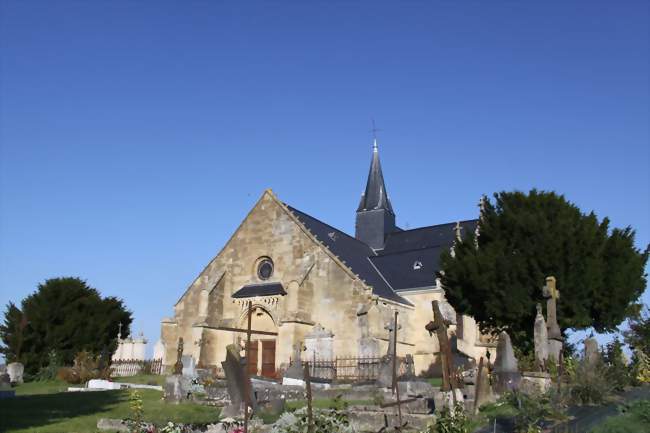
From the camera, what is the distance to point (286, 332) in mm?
27781

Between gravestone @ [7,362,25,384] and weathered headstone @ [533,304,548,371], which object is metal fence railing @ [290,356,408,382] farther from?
gravestone @ [7,362,25,384]

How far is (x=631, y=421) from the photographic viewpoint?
8.42m

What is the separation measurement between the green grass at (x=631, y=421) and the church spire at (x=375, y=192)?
29717 millimetres

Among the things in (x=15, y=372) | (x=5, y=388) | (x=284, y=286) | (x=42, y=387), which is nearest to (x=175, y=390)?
(x=5, y=388)

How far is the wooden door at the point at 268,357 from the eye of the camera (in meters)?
29.5

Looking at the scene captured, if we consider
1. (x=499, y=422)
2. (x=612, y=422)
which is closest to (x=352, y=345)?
(x=499, y=422)

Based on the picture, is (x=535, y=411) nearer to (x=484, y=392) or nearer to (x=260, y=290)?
(x=484, y=392)

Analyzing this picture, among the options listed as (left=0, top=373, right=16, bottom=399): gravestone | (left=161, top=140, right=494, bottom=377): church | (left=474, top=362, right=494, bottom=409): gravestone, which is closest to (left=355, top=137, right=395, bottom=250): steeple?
(left=161, top=140, right=494, bottom=377): church

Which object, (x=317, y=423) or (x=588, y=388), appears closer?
(x=317, y=423)

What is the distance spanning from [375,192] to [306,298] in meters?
12.3

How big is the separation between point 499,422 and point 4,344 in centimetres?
2879

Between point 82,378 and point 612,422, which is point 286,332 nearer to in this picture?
point 82,378

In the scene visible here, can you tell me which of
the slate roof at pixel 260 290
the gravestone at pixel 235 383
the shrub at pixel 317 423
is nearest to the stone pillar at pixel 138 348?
the slate roof at pixel 260 290

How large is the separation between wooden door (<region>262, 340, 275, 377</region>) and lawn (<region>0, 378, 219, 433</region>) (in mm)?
10887
